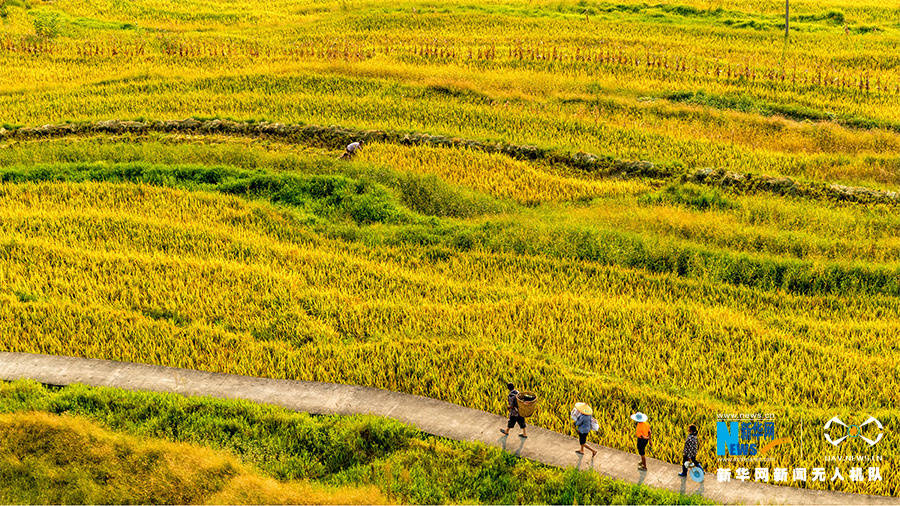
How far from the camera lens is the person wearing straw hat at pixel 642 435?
31.2 feet

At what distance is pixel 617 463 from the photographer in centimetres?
1009

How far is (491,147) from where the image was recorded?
22.9 meters

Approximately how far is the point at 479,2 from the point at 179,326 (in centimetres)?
3444

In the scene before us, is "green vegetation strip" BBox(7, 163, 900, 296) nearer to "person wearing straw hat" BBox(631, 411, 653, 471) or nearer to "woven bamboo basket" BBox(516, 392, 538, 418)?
"person wearing straw hat" BBox(631, 411, 653, 471)

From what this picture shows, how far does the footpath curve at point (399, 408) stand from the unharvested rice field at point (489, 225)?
0.32m

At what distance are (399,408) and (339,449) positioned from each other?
1195 mm

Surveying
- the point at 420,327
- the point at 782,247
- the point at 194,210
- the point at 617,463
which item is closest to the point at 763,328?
the point at 782,247

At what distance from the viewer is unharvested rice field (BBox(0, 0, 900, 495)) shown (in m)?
12.4

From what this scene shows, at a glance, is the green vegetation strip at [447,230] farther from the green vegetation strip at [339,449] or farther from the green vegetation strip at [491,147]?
the green vegetation strip at [339,449]

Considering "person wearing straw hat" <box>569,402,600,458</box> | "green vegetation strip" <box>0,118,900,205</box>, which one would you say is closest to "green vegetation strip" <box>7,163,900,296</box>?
"green vegetation strip" <box>0,118,900,205</box>

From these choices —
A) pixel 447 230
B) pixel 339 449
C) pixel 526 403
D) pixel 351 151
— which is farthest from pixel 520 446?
pixel 351 151

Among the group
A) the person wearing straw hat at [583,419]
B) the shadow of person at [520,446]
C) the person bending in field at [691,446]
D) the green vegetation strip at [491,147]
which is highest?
the green vegetation strip at [491,147]

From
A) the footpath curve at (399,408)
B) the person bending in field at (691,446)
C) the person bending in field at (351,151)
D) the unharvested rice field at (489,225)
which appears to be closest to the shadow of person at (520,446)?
the footpath curve at (399,408)

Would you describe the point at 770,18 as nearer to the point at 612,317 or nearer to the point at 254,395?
the point at 612,317
